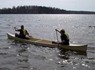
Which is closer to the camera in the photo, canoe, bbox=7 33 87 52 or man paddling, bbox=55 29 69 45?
canoe, bbox=7 33 87 52

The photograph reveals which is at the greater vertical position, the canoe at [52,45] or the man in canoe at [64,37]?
the man in canoe at [64,37]

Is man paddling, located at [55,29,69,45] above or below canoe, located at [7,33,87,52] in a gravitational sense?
above

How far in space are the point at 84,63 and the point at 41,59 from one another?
12.6ft

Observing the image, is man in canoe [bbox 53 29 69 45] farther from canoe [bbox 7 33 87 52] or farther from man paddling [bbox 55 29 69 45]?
canoe [bbox 7 33 87 52]

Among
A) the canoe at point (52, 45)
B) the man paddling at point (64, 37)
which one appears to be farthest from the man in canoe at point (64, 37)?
the canoe at point (52, 45)

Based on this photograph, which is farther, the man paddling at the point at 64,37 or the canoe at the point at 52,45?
the man paddling at the point at 64,37

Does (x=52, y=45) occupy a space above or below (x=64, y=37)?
below

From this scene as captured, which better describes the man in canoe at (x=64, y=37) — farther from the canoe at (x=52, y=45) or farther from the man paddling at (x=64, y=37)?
the canoe at (x=52, y=45)

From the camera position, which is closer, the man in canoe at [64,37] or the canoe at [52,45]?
the canoe at [52,45]

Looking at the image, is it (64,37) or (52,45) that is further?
(52,45)

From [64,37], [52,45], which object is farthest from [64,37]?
[52,45]

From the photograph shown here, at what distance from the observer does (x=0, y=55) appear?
2384 centimetres

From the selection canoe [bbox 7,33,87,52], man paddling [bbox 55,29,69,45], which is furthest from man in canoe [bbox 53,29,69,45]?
canoe [bbox 7,33,87,52]

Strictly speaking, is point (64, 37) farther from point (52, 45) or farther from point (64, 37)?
point (52, 45)
